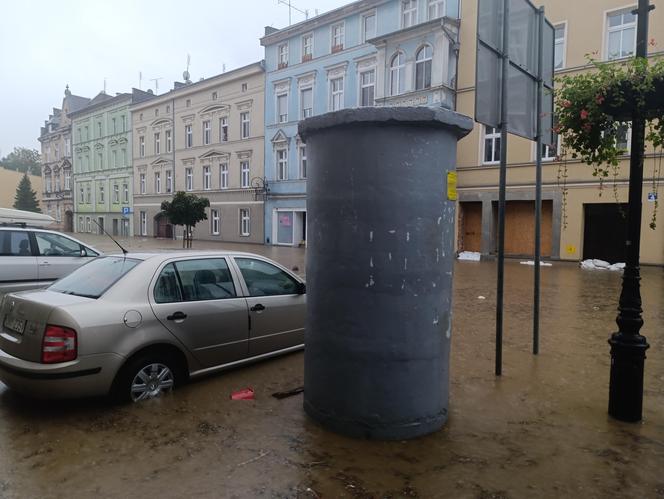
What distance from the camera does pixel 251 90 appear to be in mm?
34875

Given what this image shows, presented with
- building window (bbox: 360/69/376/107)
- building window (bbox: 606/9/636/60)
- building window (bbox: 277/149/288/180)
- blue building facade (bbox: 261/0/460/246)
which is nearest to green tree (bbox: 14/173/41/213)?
building window (bbox: 277/149/288/180)

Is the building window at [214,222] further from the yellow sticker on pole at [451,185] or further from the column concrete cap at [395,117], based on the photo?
the yellow sticker on pole at [451,185]

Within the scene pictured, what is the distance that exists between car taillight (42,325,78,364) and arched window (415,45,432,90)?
22.8 meters

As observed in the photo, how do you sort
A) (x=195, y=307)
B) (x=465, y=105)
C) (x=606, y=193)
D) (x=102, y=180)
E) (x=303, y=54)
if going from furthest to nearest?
(x=102, y=180) < (x=303, y=54) < (x=465, y=105) < (x=606, y=193) < (x=195, y=307)

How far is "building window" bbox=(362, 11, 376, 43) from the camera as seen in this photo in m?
27.8

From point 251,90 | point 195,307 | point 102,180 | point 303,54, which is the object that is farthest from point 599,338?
point 102,180

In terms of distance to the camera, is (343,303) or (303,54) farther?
(303,54)

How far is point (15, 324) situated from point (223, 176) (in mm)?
33995

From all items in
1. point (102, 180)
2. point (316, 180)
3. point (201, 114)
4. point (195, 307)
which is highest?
point (201, 114)

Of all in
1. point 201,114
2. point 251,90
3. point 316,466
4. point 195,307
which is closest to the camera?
point 316,466

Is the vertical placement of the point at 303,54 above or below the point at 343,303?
above

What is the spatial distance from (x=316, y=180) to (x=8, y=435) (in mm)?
3121

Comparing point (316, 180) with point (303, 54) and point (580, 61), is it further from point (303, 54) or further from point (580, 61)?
point (303, 54)

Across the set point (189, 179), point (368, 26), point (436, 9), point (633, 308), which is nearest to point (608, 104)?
point (633, 308)
